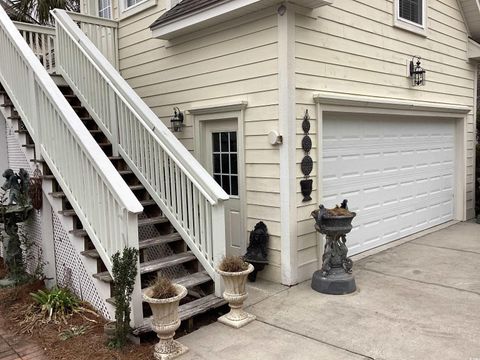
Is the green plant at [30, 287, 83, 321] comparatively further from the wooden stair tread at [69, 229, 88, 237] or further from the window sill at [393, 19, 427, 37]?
the window sill at [393, 19, 427, 37]

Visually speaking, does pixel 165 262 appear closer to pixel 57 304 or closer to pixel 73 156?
pixel 57 304

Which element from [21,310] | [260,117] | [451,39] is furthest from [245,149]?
[451,39]

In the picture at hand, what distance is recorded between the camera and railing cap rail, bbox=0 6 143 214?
3.40 metres

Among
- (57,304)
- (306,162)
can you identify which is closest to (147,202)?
(57,304)

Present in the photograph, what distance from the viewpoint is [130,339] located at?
3436 mm

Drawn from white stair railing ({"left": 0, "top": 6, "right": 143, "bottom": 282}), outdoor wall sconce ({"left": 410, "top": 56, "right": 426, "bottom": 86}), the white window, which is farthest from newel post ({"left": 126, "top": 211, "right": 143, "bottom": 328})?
the white window

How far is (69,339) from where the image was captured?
3566 millimetres

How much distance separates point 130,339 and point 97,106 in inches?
126

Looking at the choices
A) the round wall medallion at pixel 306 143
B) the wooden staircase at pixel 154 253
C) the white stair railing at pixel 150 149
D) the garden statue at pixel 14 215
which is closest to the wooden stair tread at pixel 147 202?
the wooden staircase at pixel 154 253

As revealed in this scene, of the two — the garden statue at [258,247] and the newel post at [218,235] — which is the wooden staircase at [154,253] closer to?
the newel post at [218,235]

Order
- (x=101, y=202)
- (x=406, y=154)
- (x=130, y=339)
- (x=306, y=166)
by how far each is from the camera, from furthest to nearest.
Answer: (x=406, y=154) < (x=306, y=166) < (x=101, y=202) < (x=130, y=339)

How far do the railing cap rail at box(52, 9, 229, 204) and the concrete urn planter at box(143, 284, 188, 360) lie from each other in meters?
1.09

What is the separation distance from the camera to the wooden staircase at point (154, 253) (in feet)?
12.6

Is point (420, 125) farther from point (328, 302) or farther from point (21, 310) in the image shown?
point (21, 310)
